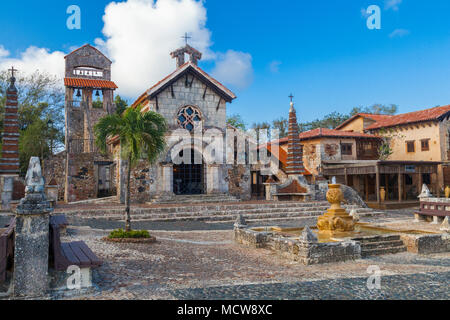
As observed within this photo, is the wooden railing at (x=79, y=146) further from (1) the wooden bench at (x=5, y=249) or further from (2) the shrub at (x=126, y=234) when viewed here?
(1) the wooden bench at (x=5, y=249)

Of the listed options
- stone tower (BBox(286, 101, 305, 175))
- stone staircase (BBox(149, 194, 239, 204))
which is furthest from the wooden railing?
stone tower (BBox(286, 101, 305, 175))

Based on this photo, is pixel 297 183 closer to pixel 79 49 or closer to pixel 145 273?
pixel 145 273

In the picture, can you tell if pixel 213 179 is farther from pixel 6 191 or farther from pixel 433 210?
pixel 433 210

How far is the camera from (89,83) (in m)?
29.9

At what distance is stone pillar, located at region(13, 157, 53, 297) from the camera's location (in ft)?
15.5

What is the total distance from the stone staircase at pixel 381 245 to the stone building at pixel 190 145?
12.2m

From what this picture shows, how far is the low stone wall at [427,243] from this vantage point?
29.0ft

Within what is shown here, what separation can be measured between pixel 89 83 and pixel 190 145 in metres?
14.5

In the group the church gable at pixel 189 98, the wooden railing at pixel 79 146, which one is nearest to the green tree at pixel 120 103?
the wooden railing at pixel 79 146

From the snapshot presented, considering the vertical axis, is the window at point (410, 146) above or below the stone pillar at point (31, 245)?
above

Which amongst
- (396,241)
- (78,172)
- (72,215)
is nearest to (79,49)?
(78,172)

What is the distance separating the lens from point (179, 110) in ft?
67.4

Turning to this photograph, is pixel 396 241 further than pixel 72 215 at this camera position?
No
